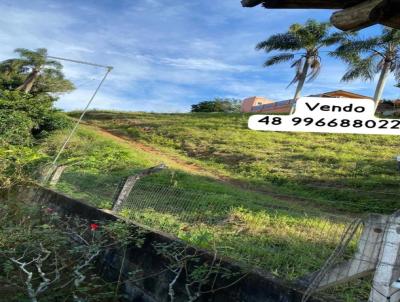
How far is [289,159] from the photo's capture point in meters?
19.2

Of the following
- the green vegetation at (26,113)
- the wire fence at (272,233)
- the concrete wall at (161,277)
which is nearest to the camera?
the wire fence at (272,233)

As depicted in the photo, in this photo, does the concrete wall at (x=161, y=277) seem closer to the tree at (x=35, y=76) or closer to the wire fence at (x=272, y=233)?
the wire fence at (x=272, y=233)

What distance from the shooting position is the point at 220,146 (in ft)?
75.6

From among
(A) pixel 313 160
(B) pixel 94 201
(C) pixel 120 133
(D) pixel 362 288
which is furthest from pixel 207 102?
(D) pixel 362 288

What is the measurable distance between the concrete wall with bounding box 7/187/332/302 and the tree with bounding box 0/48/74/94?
2867cm

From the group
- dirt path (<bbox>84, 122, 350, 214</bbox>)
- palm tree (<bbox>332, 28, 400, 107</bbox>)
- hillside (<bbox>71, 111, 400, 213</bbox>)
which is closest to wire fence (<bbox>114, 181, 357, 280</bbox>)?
hillside (<bbox>71, 111, 400, 213</bbox>)

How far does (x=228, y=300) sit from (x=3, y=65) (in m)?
36.9

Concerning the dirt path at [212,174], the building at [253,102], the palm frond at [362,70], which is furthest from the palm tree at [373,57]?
the building at [253,102]

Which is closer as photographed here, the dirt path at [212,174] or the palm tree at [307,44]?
the dirt path at [212,174]

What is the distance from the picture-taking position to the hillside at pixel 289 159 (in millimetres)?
13445

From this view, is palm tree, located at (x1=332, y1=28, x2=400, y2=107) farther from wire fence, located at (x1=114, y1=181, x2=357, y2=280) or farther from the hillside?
wire fence, located at (x1=114, y1=181, x2=357, y2=280)

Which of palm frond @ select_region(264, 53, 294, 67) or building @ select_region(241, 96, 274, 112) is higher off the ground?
building @ select_region(241, 96, 274, 112)

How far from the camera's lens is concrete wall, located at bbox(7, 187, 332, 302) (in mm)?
4039

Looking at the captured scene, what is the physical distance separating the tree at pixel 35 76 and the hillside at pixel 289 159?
5341mm
